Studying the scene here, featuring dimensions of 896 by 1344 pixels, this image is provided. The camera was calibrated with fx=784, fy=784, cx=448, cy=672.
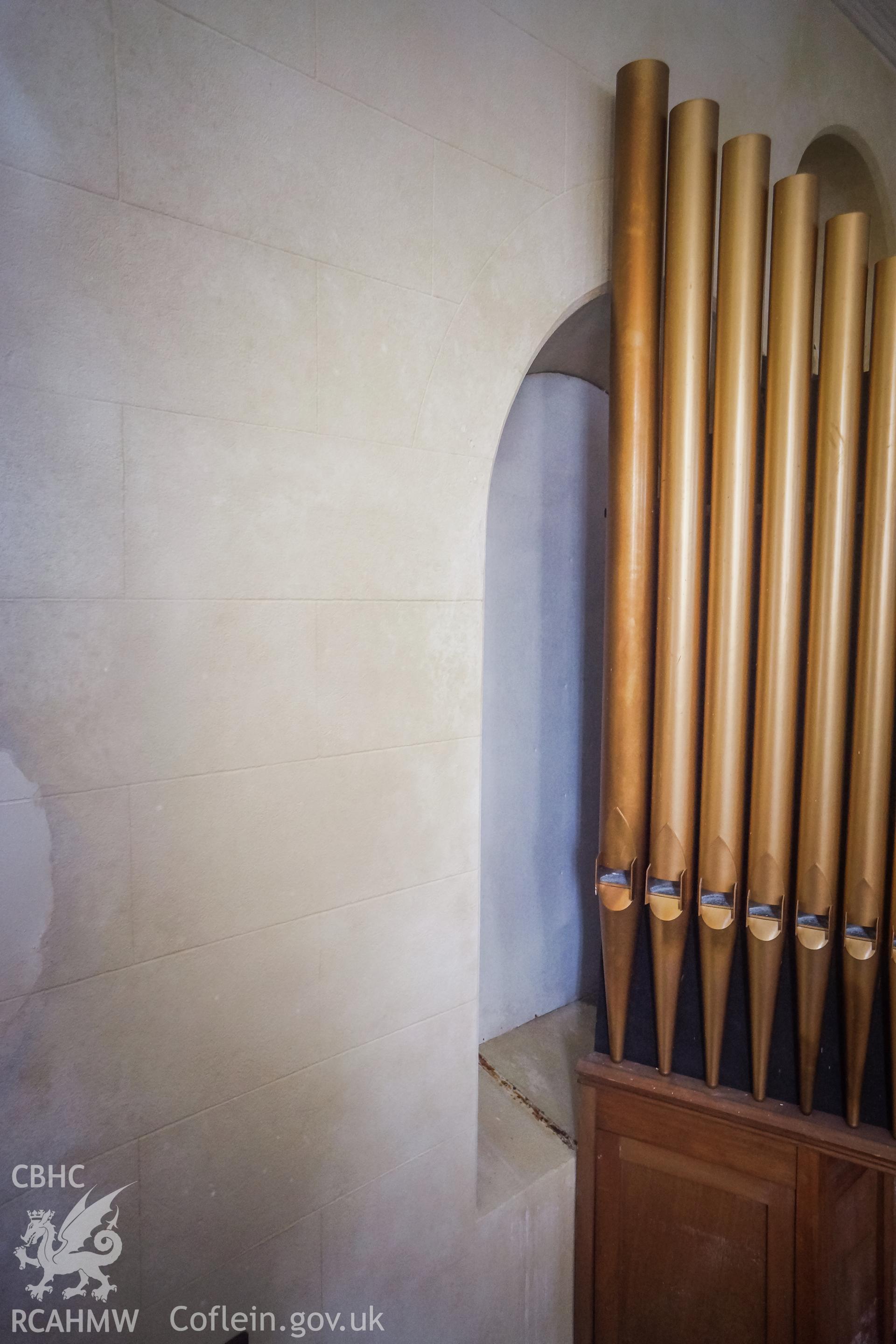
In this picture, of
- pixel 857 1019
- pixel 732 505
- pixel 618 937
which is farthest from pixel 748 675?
pixel 857 1019

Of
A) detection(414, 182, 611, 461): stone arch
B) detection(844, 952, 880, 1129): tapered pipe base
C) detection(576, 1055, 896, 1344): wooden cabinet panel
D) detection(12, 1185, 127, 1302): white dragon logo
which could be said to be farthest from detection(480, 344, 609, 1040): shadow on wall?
detection(12, 1185, 127, 1302): white dragon logo

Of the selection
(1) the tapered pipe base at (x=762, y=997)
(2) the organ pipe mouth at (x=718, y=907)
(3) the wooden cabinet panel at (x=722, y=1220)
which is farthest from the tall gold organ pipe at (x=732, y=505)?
(3) the wooden cabinet panel at (x=722, y=1220)

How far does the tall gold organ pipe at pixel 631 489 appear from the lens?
177 centimetres

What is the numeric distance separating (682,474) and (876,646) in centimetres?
Answer: 55

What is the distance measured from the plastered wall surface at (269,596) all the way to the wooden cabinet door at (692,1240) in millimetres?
224

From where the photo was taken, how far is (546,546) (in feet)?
8.81

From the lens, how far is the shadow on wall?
2.59 metres

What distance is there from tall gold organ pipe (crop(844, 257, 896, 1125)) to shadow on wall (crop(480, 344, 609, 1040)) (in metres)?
1.03

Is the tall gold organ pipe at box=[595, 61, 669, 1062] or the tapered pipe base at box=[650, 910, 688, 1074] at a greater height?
the tall gold organ pipe at box=[595, 61, 669, 1062]

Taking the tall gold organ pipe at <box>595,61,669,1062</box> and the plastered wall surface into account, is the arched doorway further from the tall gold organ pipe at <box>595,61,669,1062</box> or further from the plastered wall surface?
the tall gold organ pipe at <box>595,61,669,1062</box>

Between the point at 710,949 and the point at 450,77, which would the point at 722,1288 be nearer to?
the point at 710,949

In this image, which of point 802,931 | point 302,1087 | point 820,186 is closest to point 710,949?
point 802,931

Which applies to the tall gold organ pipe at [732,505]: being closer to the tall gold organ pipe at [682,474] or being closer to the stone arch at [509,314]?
the tall gold organ pipe at [682,474]

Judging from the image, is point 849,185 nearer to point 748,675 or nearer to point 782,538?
point 782,538
